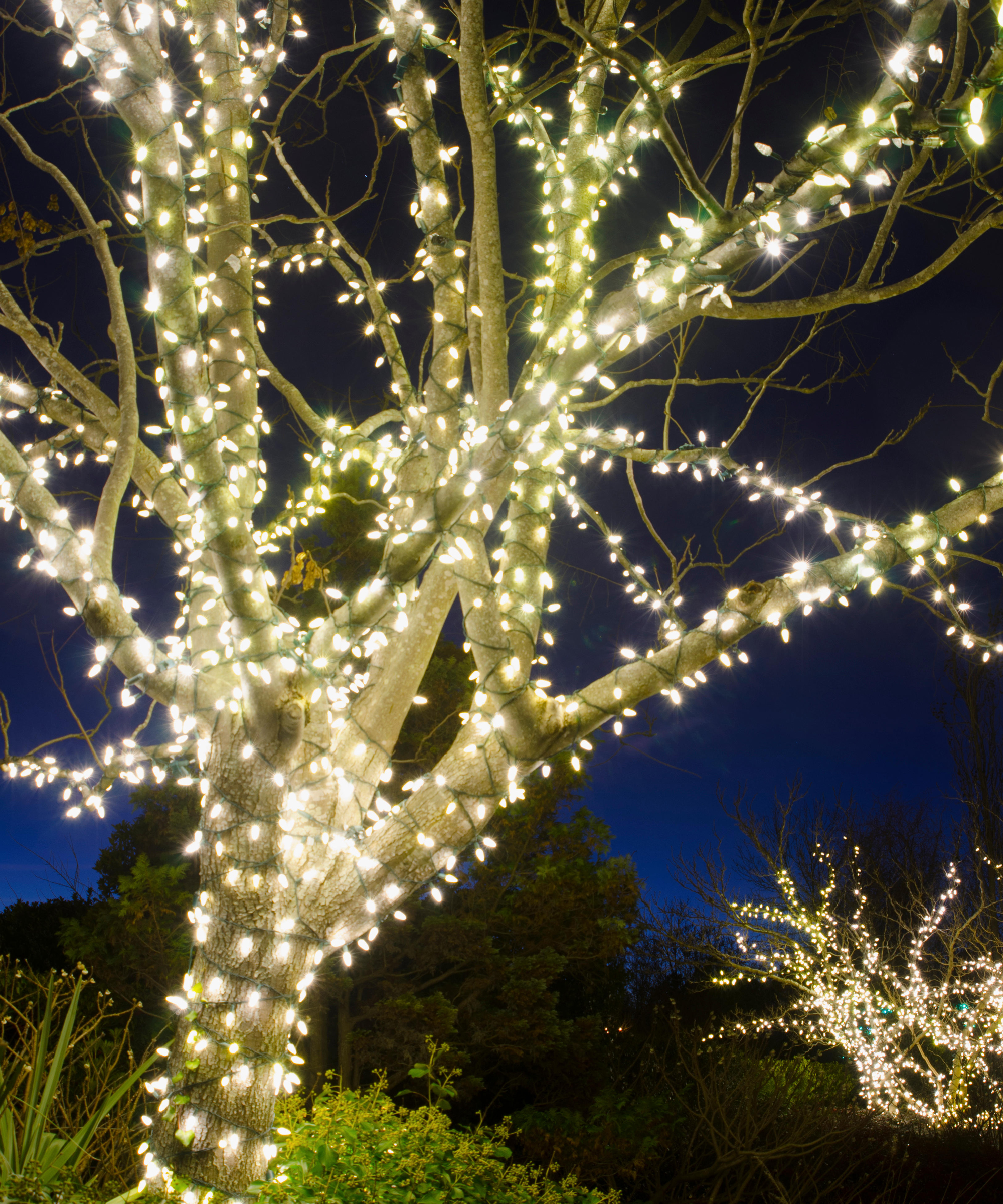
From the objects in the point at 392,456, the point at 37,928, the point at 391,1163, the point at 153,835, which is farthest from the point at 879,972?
the point at 37,928

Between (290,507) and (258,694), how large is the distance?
139 cm

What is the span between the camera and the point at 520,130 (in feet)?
9.75

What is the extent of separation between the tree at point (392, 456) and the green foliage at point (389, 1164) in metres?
0.53

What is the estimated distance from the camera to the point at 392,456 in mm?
2957

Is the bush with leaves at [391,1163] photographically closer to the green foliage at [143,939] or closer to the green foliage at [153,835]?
the green foliage at [143,939]

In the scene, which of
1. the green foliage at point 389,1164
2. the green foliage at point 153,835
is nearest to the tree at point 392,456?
the green foliage at point 389,1164

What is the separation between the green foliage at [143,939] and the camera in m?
5.34

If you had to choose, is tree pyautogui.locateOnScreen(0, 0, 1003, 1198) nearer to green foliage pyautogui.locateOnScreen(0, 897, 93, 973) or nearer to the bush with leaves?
the bush with leaves

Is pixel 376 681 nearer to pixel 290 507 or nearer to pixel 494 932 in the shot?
pixel 290 507

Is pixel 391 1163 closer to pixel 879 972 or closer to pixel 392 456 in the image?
pixel 392 456

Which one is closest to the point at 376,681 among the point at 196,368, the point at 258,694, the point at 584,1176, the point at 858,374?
the point at 258,694

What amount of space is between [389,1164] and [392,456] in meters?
2.72

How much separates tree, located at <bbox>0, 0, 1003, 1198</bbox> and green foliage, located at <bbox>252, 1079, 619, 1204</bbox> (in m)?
0.53

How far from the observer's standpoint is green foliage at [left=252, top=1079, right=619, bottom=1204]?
2173mm
